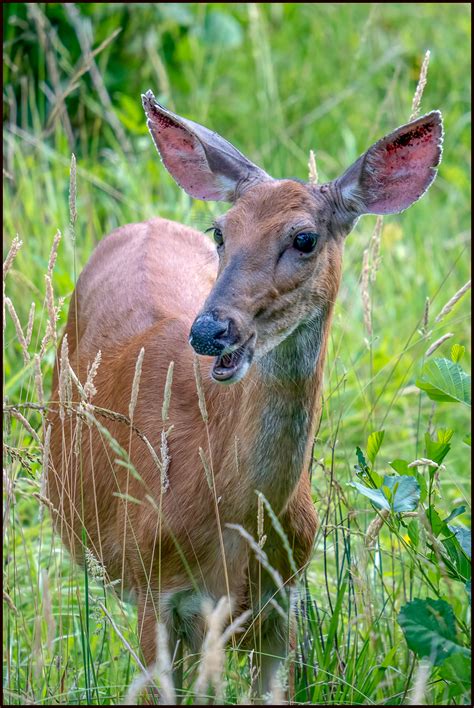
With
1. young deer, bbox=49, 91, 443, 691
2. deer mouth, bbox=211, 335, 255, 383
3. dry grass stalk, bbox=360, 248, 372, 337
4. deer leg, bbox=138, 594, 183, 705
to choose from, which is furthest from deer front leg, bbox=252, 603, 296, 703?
dry grass stalk, bbox=360, 248, 372, 337

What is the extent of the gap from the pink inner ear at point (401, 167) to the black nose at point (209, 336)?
A: 0.85 meters

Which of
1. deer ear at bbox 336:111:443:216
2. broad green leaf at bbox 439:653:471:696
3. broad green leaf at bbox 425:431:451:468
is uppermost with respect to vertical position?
deer ear at bbox 336:111:443:216

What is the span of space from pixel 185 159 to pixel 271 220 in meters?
0.62

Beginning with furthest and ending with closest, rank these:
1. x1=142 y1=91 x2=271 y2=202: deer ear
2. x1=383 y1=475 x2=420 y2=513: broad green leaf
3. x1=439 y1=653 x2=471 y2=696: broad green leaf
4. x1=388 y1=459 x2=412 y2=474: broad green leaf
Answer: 1. x1=142 y1=91 x2=271 y2=202: deer ear
2. x1=388 y1=459 x2=412 y2=474: broad green leaf
3. x1=383 y1=475 x2=420 y2=513: broad green leaf
4. x1=439 y1=653 x2=471 y2=696: broad green leaf

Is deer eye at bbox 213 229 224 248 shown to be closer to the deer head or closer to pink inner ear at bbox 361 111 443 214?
the deer head

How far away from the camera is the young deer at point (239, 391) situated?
10.1 feet

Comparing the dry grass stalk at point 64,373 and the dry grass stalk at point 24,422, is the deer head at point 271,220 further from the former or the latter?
the dry grass stalk at point 24,422

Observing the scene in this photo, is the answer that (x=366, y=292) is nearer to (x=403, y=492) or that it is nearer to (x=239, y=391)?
(x=239, y=391)

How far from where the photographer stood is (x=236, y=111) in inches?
291

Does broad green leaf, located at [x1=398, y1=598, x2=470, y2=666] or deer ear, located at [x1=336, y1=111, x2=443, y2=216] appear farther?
deer ear, located at [x1=336, y1=111, x2=443, y2=216]

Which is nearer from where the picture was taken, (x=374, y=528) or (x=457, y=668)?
(x=457, y=668)

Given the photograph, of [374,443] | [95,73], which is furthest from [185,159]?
[95,73]

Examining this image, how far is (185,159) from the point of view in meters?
3.70

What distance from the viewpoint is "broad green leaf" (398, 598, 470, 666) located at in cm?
264
